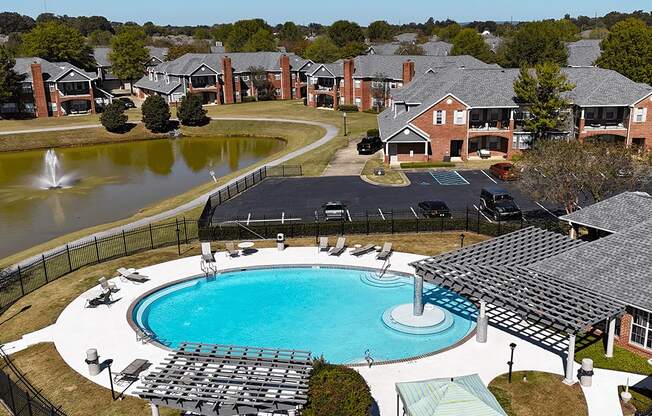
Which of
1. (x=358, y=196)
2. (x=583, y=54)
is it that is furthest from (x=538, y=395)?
(x=583, y=54)

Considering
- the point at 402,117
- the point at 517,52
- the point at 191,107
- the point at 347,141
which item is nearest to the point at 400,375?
the point at 402,117

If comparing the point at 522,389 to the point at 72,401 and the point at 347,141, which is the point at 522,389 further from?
the point at 347,141

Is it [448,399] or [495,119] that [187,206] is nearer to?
[495,119]

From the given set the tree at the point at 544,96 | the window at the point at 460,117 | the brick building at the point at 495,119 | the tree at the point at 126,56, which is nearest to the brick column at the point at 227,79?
the tree at the point at 126,56

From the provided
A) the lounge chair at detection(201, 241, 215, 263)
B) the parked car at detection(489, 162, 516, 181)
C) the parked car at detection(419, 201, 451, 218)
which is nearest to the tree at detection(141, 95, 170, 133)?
the parked car at detection(489, 162, 516, 181)

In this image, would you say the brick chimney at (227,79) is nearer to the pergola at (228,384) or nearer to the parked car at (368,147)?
the parked car at (368,147)

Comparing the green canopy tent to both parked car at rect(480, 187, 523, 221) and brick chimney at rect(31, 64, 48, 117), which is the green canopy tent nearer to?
parked car at rect(480, 187, 523, 221)
